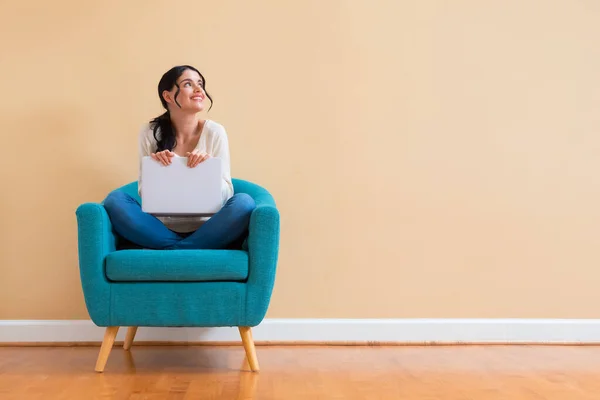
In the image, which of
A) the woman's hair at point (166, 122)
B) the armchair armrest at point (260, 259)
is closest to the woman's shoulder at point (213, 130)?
the woman's hair at point (166, 122)

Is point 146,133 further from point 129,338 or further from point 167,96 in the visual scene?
point 129,338

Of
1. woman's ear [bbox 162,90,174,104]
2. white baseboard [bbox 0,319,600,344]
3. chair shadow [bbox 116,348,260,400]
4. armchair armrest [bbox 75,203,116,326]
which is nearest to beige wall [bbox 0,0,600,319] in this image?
white baseboard [bbox 0,319,600,344]

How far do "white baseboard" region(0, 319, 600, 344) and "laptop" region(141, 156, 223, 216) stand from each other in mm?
743

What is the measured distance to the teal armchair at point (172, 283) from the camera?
2438 mm

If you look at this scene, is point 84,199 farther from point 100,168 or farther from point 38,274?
point 38,274

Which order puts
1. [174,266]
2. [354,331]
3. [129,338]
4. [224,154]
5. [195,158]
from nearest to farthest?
[174,266], [195,158], [224,154], [129,338], [354,331]

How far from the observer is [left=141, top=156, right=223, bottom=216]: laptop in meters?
2.61

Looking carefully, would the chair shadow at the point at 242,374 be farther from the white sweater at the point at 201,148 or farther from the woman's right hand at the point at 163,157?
the woman's right hand at the point at 163,157

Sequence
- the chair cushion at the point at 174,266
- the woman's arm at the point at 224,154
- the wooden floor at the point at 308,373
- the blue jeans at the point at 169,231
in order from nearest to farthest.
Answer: the wooden floor at the point at 308,373 → the chair cushion at the point at 174,266 → the blue jeans at the point at 169,231 → the woman's arm at the point at 224,154

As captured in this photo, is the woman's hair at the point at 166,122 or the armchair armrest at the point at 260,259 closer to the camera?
the armchair armrest at the point at 260,259

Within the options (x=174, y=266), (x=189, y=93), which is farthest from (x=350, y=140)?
(x=174, y=266)

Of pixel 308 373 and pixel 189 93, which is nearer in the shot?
pixel 308 373

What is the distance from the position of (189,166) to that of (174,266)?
1.33 ft

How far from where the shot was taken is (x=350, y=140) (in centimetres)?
319
